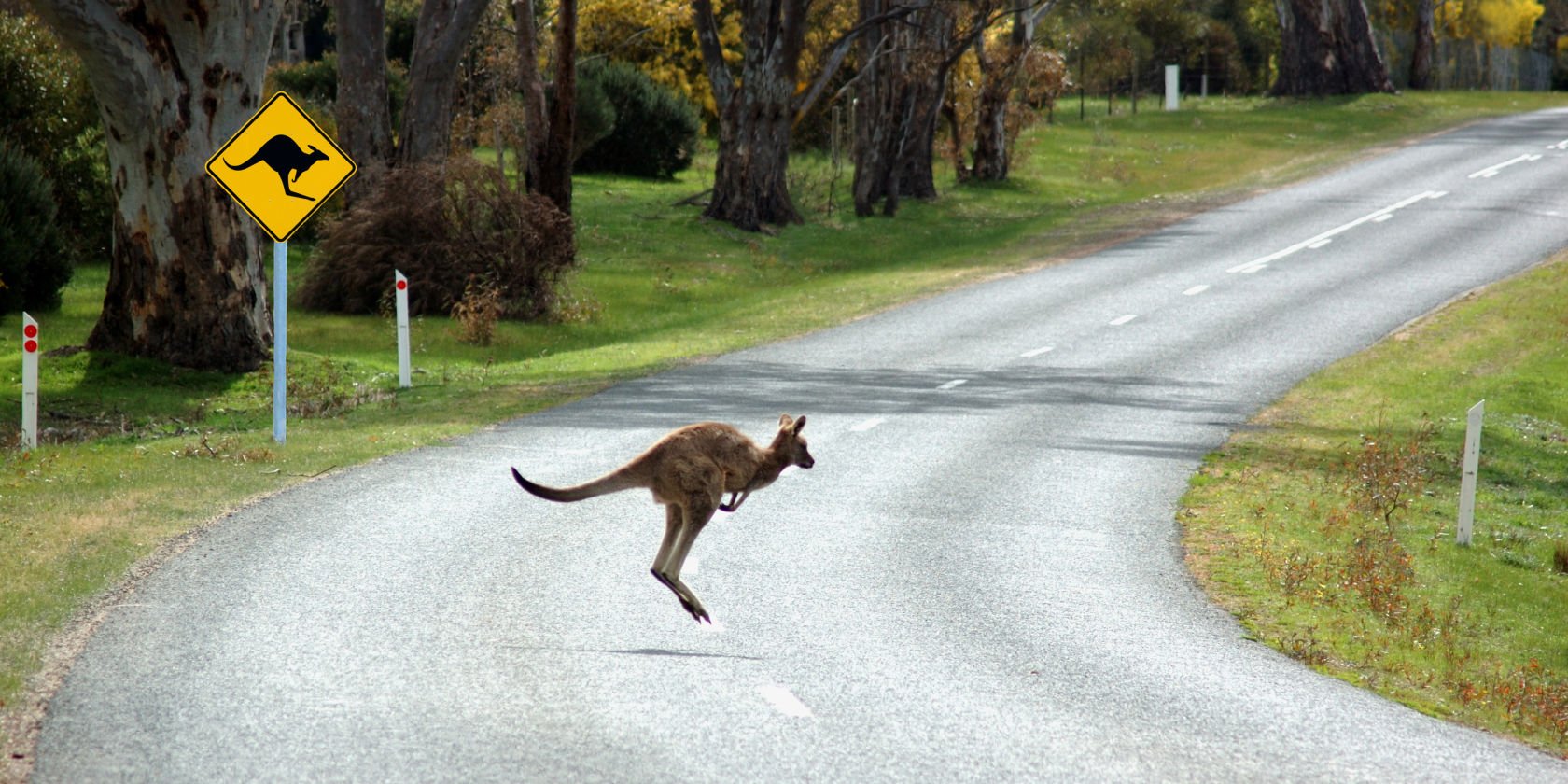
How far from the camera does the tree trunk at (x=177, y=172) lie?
21.4 m

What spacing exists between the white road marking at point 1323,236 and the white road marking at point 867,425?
15.9 meters

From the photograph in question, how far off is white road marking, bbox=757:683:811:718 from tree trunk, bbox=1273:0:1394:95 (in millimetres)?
60620

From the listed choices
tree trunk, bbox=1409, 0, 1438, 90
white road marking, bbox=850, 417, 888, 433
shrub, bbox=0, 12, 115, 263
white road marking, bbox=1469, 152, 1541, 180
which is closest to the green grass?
white road marking, bbox=850, 417, 888, 433

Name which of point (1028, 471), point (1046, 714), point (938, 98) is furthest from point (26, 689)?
point (938, 98)

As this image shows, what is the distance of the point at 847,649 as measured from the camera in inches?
390

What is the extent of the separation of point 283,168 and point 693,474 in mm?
9482

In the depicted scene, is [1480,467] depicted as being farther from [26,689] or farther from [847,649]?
[26,689]

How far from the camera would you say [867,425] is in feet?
64.0

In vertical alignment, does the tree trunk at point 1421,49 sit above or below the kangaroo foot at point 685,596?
above

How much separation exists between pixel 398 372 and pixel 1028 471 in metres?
10.1

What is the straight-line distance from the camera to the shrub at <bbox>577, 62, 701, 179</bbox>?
4984 cm

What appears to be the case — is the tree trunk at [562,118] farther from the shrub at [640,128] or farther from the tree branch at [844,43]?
the shrub at [640,128]

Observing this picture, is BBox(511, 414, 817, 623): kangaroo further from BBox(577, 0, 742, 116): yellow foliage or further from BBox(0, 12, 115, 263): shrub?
BBox(577, 0, 742, 116): yellow foliage

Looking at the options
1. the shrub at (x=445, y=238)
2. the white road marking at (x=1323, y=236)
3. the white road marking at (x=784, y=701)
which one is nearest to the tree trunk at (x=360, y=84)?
the shrub at (x=445, y=238)
